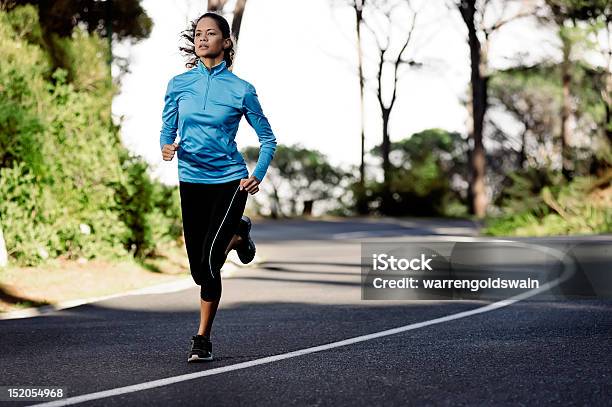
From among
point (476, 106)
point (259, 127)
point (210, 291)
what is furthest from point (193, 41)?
point (476, 106)

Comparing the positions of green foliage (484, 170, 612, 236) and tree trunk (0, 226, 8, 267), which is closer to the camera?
tree trunk (0, 226, 8, 267)

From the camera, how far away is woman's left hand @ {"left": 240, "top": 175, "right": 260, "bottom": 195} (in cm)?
617

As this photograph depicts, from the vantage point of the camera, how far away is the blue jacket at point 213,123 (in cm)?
623

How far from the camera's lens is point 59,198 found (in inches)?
547

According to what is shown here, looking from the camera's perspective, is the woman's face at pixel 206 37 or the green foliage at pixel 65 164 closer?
the woman's face at pixel 206 37

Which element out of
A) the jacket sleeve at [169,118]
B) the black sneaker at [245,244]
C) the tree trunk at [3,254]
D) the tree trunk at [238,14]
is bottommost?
the tree trunk at [3,254]

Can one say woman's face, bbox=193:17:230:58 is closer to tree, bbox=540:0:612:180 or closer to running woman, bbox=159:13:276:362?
running woman, bbox=159:13:276:362

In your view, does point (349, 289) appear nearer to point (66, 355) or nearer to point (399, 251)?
point (66, 355)

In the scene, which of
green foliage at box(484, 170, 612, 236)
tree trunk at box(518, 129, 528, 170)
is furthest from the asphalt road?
tree trunk at box(518, 129, 528, 170)

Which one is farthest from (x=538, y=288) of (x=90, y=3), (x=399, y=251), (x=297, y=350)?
(x=90, y=3)

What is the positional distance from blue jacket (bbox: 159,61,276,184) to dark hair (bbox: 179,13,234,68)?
5.4 inches

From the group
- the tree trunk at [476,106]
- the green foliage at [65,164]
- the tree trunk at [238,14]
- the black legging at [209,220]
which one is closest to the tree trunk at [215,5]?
the tree trunk at [238,14]

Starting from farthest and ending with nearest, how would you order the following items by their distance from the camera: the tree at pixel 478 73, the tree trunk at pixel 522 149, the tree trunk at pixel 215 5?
the tree trunk at pixel 522 149 < the tree at pixel 478 73 < the tree trunk at pixel 215 5

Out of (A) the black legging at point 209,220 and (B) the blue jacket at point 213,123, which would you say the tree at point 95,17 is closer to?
(B) the blue jacket at point 213,123
